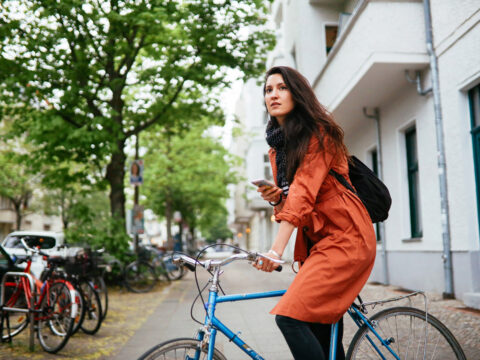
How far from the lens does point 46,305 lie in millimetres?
6008

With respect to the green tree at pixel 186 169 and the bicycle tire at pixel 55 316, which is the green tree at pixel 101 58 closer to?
the bicycle tire at pixel 55 316

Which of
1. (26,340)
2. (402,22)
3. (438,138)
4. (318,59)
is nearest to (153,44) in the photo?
(318,59)

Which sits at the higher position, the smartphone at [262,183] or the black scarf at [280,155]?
the black scarf at [280,155]

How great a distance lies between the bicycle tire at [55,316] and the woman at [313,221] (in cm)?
401

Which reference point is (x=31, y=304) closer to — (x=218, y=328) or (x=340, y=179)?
(x=218, y=328)

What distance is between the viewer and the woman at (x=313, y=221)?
2420mm

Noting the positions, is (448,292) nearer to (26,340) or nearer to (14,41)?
(26,340)

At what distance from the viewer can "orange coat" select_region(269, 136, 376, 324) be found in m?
Result: 2.42

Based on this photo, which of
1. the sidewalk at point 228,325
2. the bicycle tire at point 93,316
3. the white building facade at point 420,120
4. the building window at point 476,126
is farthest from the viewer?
the white building facade at point 420,120

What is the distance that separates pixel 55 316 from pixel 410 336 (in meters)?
4.40

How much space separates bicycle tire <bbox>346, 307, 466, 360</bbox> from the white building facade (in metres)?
5.10

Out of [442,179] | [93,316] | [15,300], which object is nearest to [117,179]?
[93,316]

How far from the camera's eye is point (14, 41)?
1174cm

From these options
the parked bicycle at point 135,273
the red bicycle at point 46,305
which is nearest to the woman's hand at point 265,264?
the red bicycle at point 46,305
